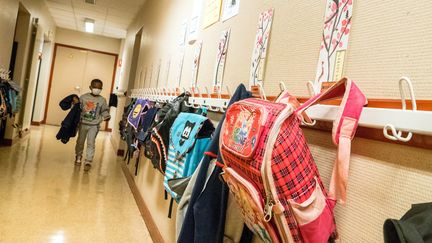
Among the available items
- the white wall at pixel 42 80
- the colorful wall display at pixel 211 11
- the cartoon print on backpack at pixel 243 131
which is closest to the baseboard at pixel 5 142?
the white wall at pixel 42 80

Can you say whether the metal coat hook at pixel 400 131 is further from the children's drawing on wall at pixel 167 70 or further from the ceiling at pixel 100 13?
the ceiling at pixel 100 13

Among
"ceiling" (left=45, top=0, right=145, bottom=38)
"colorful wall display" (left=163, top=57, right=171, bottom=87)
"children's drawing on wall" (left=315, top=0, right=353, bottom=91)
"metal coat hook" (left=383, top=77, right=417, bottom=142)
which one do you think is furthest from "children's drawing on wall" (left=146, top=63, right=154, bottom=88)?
"metal coat hook" (left=383, top=77, right=417, bottom=142)

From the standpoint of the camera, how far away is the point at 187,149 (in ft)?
4.60

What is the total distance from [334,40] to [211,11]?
Answer: 1.14m

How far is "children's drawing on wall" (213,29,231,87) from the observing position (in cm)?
162

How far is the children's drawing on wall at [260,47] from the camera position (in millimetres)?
1244

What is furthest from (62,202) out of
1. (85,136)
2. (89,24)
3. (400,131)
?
(89,24)

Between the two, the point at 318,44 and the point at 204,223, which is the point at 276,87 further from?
the point at 204,223

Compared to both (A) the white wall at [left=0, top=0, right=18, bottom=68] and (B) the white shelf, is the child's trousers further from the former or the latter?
(B) the white shelf

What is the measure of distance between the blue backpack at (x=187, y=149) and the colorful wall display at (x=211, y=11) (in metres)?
0.65

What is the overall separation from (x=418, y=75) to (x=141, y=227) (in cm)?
231

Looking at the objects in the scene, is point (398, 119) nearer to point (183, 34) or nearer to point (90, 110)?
point (183, 34)

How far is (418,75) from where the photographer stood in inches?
25.9

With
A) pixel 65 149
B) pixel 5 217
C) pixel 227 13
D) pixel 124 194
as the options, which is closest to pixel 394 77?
pixel 227 13
